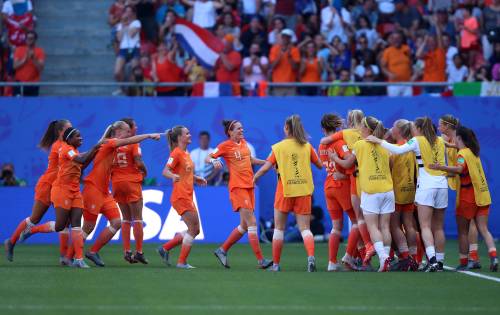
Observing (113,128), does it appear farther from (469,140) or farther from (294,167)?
(469,140)

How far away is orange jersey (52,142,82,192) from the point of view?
1593cm

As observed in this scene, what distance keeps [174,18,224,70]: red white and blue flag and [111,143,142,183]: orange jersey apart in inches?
339

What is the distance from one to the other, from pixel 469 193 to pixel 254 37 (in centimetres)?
1073

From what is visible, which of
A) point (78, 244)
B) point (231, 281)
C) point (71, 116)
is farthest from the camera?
point (71, 116)

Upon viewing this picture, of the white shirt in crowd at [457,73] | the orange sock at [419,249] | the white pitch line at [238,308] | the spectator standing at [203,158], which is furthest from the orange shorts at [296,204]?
the white shirt in crowd at [457,73]

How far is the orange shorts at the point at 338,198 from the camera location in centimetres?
1593

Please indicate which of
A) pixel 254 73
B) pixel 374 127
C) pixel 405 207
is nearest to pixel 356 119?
pixel 374 127

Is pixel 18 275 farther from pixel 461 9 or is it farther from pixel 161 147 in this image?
pixel 461 9

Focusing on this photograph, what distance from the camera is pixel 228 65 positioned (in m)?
25.4

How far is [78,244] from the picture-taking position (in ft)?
52.0

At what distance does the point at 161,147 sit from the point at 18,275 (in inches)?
425

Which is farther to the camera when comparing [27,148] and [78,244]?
[27,148]

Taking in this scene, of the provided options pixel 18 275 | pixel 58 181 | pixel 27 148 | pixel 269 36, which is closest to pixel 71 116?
pixel 27 148

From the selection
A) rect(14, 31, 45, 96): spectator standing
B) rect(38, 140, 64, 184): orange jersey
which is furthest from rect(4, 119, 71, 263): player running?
rect(14, 31, 45, 96): spectator standing
